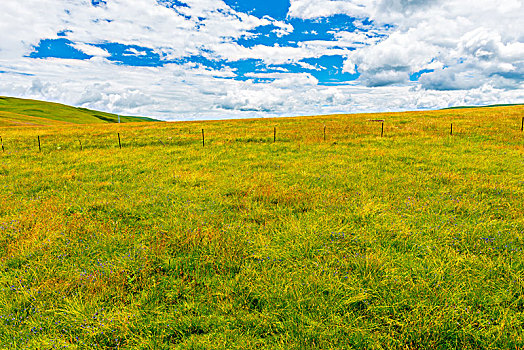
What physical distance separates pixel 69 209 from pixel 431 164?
14.4 metres

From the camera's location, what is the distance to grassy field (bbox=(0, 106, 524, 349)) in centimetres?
335

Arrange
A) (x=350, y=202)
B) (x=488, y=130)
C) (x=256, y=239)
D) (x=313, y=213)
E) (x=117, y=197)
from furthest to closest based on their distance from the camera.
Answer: (x=488, y=130)
(x=117, y=197)
(x=350, y=202)
(x=313, y=213)
(x=256, y=239)

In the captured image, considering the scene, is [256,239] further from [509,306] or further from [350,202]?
[509,306]

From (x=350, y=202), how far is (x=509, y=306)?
4018mm

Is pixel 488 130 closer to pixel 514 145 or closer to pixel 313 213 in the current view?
pixel 514 145

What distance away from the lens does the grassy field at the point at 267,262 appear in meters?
3.35

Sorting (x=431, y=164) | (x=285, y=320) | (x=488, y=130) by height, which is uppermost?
(x=488, y=130)

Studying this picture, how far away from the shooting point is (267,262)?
4680mm

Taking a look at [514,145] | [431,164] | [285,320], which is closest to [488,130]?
[514,145]

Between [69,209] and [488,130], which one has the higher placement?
[488,130]

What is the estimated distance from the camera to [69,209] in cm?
739

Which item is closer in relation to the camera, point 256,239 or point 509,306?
point 509,306

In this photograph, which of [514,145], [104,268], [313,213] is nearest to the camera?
[104,268]

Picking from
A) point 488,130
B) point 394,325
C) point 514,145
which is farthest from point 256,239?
point 488,130
